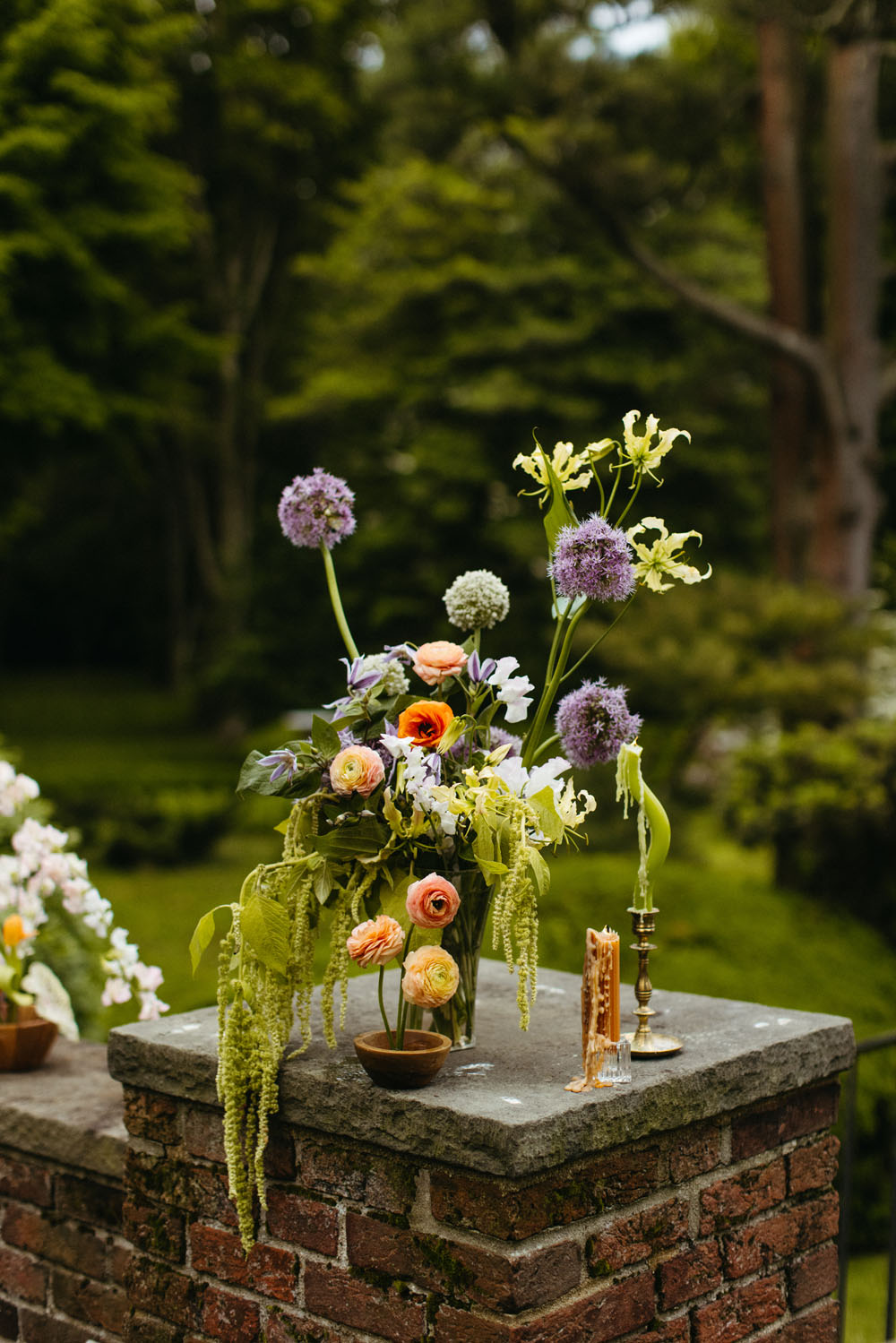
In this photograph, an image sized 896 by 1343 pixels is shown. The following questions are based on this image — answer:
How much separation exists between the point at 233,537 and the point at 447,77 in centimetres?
836

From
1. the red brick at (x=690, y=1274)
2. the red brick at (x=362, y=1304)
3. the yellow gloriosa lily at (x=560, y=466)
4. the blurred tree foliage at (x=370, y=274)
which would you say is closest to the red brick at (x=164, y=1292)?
the red brick at (x=362, y=1304)

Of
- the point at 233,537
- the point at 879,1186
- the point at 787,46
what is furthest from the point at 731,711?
the point at 233,537

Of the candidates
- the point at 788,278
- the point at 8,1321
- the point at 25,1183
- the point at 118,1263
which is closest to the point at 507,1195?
the point at 118,1263

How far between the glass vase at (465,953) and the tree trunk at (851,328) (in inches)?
349

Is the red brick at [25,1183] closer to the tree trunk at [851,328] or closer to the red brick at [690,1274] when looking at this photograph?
the red brick at [690,1274]

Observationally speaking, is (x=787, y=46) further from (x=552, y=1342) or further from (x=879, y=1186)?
(x=552, y=1342)

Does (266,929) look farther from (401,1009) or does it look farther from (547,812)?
(547,812)

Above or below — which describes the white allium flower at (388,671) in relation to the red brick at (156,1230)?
above

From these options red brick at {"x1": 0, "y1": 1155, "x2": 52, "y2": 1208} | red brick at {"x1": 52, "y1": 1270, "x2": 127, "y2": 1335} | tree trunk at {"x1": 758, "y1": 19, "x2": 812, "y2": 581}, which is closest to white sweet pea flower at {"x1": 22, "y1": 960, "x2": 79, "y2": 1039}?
red brick at {"x1": 0, "y1": 1155, "x2": 52, "y2": 1208}

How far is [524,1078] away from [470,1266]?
11.1 inches

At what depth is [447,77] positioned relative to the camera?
1266 centimetres

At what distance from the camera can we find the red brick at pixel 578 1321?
1687 mm

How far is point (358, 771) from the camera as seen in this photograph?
1838 millimetres

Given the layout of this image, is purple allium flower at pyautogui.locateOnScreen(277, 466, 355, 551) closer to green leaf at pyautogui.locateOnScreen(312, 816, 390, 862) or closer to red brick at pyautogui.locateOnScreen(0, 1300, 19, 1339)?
green leaf at pyautogui.locateOnScreen(312, 816, 390, 862)
